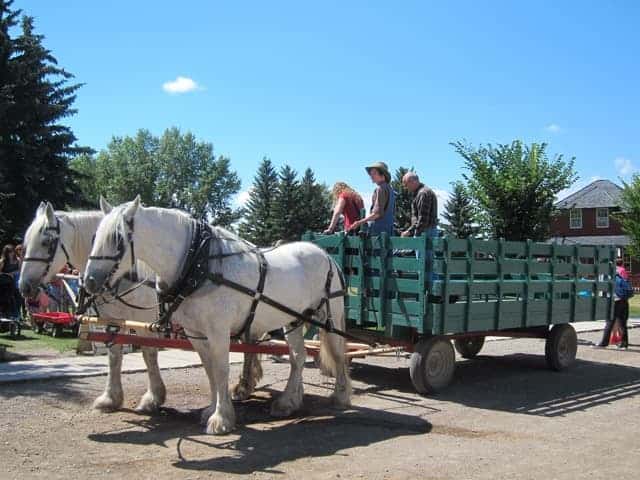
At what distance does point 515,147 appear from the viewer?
1695 cm

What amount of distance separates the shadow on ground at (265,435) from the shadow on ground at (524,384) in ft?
4.79

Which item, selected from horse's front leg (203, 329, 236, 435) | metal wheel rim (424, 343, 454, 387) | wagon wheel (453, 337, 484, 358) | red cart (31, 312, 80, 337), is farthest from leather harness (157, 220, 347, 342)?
red cart (31, 312, 80, 337)

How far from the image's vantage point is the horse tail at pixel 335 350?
25.0 ft

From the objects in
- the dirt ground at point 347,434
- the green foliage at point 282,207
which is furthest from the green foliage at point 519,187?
the green foliage at point 282,207

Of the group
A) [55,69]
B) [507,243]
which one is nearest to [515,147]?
[507,243]

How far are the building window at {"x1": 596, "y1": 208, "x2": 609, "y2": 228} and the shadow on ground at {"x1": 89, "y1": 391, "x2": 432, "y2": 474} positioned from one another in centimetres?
4668

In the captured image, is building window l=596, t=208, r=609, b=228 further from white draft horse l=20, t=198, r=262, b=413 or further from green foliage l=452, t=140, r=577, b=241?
white draft horse l=20, t=198, r=262, b=413

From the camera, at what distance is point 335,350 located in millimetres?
7680

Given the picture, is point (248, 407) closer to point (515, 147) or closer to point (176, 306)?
point (176, 306)

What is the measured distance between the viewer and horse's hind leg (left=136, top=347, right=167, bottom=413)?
23.4 ft

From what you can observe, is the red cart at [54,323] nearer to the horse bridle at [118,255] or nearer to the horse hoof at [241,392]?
the horse hoof at [241,392]

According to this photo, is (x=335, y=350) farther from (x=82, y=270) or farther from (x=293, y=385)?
(x=82, y=270)

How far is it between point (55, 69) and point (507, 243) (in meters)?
24.0

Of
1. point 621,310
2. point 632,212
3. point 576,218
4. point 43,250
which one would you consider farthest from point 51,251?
point 576,218
